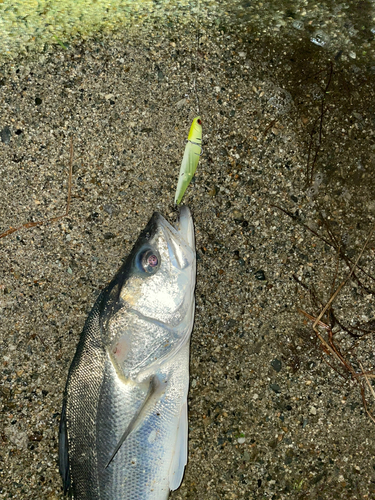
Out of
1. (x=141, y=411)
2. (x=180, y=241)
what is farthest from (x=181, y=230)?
(x=141, y=411)

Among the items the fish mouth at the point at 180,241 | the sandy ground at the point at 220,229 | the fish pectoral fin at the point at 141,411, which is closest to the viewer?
the fish pectoral fin at the point at 141,411

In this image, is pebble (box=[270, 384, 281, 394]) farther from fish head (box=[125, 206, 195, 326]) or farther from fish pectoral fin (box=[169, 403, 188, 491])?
fish head (box=[125, 206, 195, 326])

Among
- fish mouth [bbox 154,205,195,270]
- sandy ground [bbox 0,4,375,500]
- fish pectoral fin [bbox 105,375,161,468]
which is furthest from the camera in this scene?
sandy ground [bbox 0,4,375,500]

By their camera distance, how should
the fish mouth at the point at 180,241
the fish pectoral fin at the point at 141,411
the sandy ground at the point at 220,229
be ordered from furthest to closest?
the sandy ground at the point at 220,229 < the fish mouth at the point at 180,241 < the fish pectoral fin at the point at 141,411

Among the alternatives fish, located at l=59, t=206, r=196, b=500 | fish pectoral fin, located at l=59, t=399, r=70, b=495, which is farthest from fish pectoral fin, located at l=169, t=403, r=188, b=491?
fish pectoral fin, located at l=59, t=399, r=70, b=495

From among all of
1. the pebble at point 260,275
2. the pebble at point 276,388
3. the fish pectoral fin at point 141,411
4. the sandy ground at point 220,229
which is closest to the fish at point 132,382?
the fish pectoral fin at point 141,411

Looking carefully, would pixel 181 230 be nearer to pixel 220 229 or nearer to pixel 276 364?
pixel 220 229

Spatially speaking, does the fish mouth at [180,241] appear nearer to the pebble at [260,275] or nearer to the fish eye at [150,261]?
the fish eye at [150,261]
